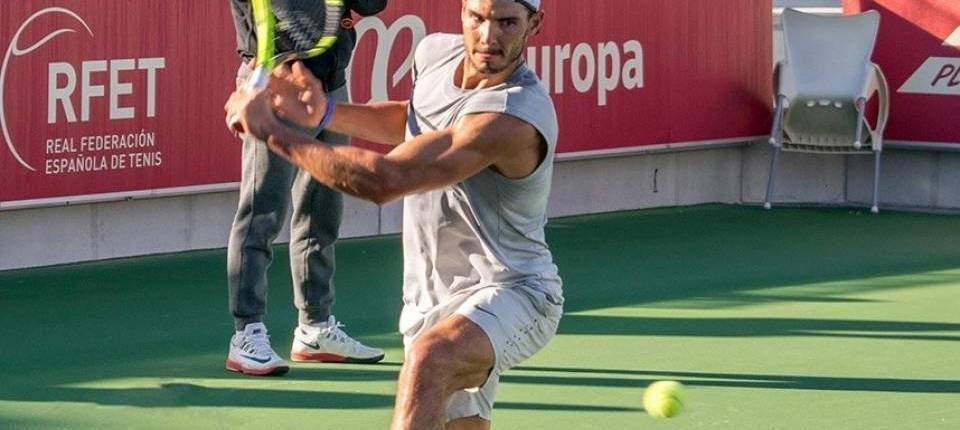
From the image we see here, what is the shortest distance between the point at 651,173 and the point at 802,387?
5780 millimetres

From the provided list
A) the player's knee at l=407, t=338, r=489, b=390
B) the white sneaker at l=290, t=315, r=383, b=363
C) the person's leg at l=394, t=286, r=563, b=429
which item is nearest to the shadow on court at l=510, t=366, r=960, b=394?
the white sneaker at l=290, t=315, r=383, b=363

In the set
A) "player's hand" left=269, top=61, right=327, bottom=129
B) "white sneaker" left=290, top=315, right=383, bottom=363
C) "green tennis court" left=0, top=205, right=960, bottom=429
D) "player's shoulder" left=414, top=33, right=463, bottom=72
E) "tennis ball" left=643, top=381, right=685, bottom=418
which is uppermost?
"player's shoulder" left=414, top=33, right=463, bottom=72

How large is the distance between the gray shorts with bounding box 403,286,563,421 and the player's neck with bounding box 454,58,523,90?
0.54 meters

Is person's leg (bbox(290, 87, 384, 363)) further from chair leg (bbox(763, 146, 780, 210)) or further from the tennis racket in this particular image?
chair leg (bbox(763, 146, 780, 210))

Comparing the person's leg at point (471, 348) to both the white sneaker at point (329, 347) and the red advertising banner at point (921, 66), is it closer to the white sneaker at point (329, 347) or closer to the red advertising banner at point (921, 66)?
the white sneaker at point (329, 347)

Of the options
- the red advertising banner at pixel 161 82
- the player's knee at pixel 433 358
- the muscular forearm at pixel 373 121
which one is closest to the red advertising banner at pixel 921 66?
the red advertising banner at pixel 161 82

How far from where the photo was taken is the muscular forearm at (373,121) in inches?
205

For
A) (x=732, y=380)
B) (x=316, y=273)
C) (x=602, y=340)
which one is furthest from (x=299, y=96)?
(x=602, y=340)

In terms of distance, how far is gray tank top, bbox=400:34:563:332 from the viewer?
4992 millimetres

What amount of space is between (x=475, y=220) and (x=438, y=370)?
1.66ft

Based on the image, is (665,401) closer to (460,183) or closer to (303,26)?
(460,183)

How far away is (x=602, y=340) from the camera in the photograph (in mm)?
8102

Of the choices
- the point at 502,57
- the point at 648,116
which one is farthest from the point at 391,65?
the point at 502,57

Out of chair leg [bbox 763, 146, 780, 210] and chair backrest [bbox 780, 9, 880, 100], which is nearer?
chair backrest [bbox 780, 9, 880, 100]
